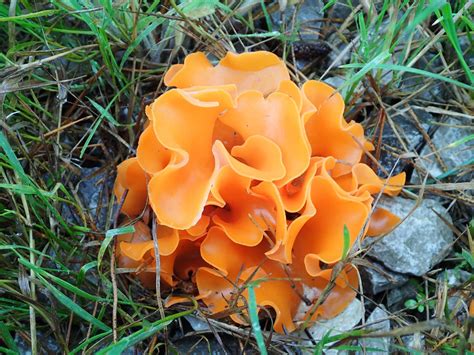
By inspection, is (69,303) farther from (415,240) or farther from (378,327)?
(415,240)

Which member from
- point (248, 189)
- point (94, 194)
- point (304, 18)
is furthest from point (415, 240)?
point (94, 194)

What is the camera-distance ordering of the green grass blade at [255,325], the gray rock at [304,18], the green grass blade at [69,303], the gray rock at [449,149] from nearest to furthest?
the green grass blade at [255,325]
the green grass blade at [69,303]
the gray rock at [449,149]
the gray rock at [304,18]

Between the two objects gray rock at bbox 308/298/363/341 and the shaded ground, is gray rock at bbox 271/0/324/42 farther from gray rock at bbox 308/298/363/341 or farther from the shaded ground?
gray rock at bbox 308/298/363/341

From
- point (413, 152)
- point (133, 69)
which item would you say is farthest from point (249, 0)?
point (413, 152)

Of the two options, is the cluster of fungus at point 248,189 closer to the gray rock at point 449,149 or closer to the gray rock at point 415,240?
the gray rock at point 415,240

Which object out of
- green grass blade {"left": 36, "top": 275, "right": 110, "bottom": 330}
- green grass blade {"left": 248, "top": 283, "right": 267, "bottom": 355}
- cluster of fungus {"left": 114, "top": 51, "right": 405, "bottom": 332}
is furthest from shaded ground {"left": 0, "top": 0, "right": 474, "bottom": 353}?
green grass blade {"left": 248, "top": 283, "right": 267, "bottom": 355}

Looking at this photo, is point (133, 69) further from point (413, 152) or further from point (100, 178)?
point (413, 152)

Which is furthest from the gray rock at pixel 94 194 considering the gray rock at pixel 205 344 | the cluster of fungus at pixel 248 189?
the gray rock at pixel 205 344
